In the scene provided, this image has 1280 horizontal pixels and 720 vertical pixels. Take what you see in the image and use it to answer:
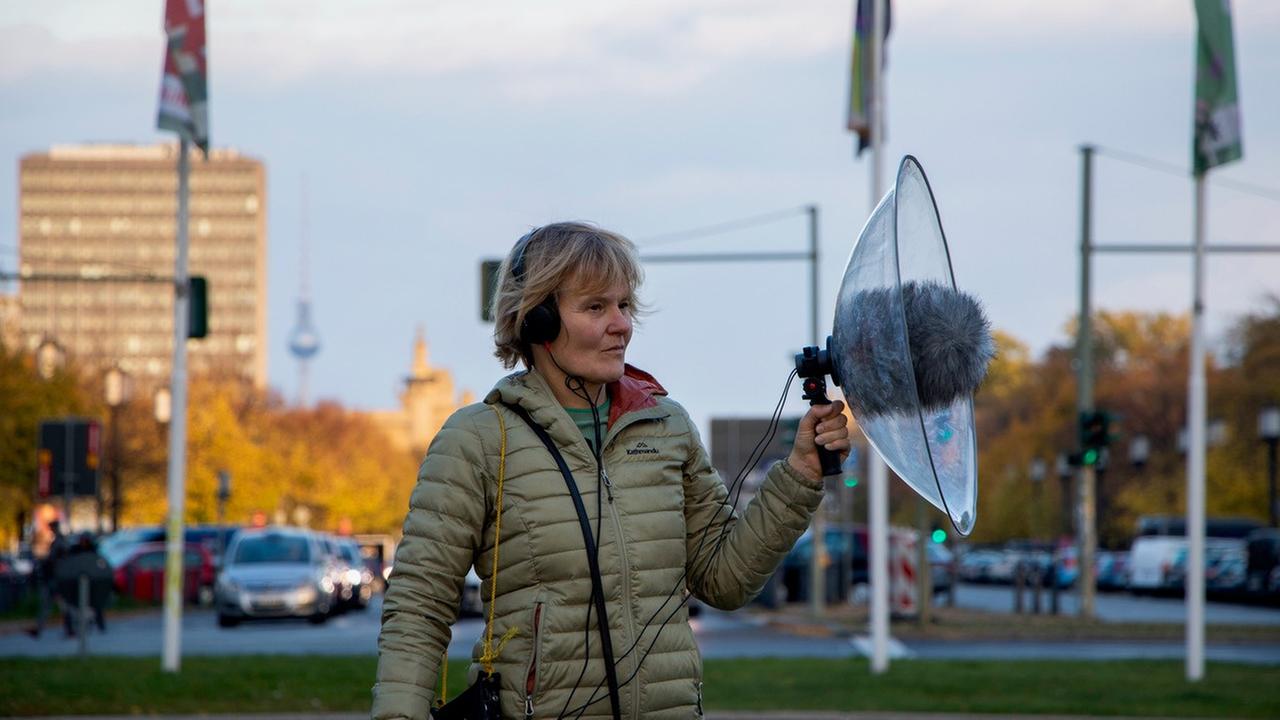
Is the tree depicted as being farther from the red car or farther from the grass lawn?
the grass lawn

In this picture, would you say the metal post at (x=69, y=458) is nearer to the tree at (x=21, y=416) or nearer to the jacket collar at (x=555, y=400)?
the jacket collar at (x=555, y=400)

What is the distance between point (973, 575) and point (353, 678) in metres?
64.5

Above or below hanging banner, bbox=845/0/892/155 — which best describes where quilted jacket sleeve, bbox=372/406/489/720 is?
below

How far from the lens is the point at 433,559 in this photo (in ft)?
12.7

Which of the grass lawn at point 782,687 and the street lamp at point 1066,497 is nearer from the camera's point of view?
the grass lawn at point 782,687

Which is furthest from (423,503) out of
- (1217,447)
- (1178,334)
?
(1178,334)

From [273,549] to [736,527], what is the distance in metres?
28.5

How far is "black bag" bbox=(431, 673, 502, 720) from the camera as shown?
12.6 feet

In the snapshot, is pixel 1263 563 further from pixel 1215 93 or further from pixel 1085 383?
pixel 1215 93

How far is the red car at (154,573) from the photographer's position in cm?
3931

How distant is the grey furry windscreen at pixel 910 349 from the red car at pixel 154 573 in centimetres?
3634

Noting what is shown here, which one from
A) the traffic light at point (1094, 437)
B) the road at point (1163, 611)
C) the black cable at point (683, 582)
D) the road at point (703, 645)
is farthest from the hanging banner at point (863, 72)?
the road at point (1163, 611)

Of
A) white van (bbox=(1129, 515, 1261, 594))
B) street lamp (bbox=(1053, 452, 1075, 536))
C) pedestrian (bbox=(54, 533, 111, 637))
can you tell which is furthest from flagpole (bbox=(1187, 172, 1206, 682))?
street lamp (bbox=(1053, 452, 1075, 536))

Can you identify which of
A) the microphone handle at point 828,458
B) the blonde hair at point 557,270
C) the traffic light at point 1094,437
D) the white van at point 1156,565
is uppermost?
the blonde hair at point 557,270
